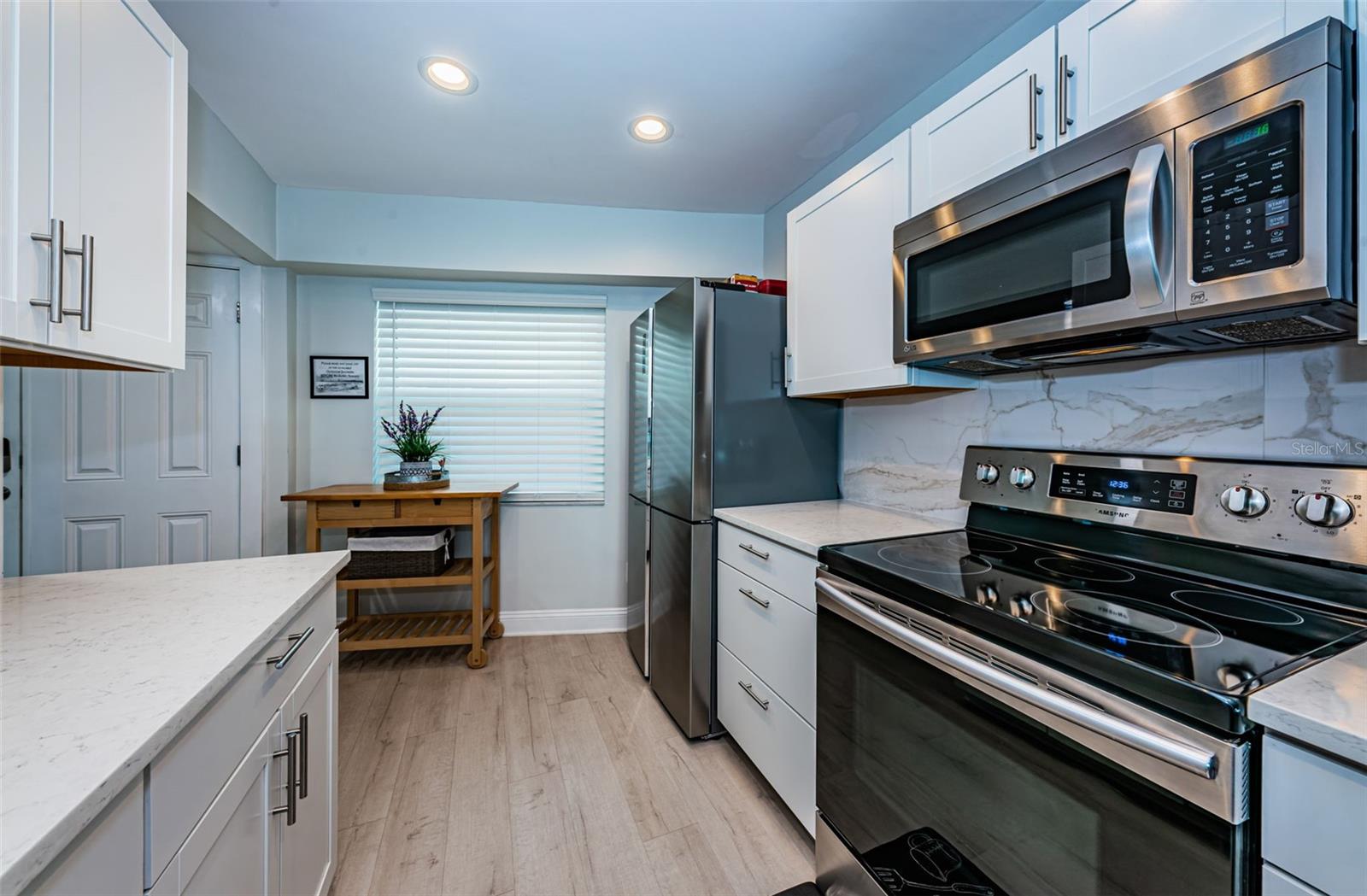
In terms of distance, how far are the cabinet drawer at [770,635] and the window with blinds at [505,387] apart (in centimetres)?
152

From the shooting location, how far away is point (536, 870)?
1.55m

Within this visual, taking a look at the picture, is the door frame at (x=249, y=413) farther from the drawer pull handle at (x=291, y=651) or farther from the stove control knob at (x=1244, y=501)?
the stove control knob at (x=1244, y=501)

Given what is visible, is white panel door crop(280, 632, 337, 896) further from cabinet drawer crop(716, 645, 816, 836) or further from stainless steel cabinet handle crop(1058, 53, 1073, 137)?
stainless steel cabinet handle crop(1058, 53, 1073, 137)

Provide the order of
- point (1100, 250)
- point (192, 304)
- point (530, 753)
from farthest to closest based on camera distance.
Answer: point (192, 304) → point (530, 753) → point (1100, 250)

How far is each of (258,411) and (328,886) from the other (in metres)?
2.27

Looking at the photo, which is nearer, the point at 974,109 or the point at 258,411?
the point at 974,109

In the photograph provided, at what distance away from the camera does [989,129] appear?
4.35 feet

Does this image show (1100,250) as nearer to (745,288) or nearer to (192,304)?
(745,288)

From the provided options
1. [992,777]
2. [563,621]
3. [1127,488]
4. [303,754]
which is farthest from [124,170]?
[563,621]

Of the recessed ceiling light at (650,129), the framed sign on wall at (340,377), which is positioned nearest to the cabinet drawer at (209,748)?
the recessed ceiling light at (650,129)

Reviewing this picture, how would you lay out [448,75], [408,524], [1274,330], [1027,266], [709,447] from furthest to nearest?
[408,524]
[709,447]
[448,75]
[1027,266]
[1274,330]

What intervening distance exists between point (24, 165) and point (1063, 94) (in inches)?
73.7

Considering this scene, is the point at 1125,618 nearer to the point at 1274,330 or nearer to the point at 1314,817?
the point at 1314,817

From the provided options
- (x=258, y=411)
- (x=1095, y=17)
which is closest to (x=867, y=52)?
(x=1095, y=17)
